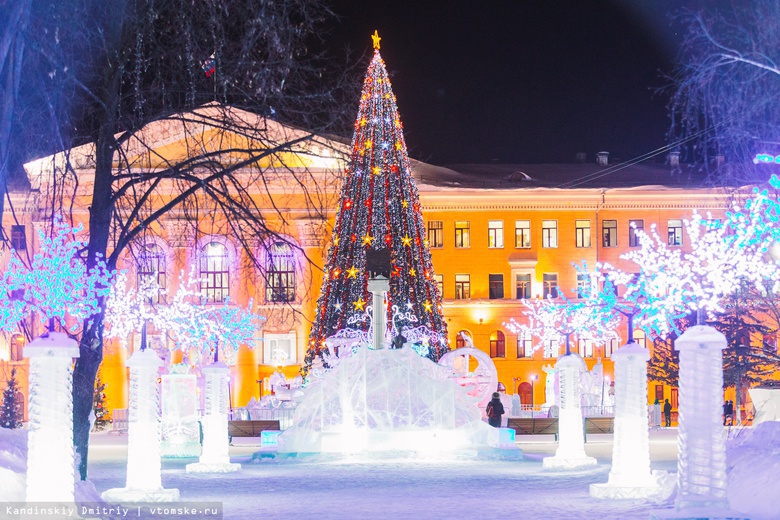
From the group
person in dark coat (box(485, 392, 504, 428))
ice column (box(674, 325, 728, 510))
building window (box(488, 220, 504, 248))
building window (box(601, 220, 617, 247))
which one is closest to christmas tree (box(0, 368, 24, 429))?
person in dark coat (box(485, 392, 504, 428))

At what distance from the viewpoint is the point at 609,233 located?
221 feet

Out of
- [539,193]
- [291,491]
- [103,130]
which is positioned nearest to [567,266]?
[539,193]

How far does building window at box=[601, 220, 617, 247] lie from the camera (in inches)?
2648

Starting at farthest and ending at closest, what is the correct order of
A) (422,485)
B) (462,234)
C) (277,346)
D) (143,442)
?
1. (462,234)
2. (277,346)
3. (422,485)
4. (143,442)

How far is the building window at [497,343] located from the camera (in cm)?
6653

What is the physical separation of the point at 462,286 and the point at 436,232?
10.6 ft

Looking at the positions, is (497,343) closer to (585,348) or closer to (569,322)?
(585,348)

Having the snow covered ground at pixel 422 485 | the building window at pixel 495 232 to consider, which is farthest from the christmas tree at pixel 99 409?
the building window at pixel 495 232

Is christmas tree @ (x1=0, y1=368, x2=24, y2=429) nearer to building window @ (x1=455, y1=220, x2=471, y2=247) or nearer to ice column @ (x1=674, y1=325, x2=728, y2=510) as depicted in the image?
building window @ (x1=455, y1=220, x2=471, y2=247)

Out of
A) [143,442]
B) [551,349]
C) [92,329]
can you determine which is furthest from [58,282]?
[551,349]

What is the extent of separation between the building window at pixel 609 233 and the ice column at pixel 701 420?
5376 cm

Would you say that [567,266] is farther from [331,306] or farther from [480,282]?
[331,306]

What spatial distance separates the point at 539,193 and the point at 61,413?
55503mm

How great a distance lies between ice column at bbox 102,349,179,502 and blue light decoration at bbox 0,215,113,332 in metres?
1.06
